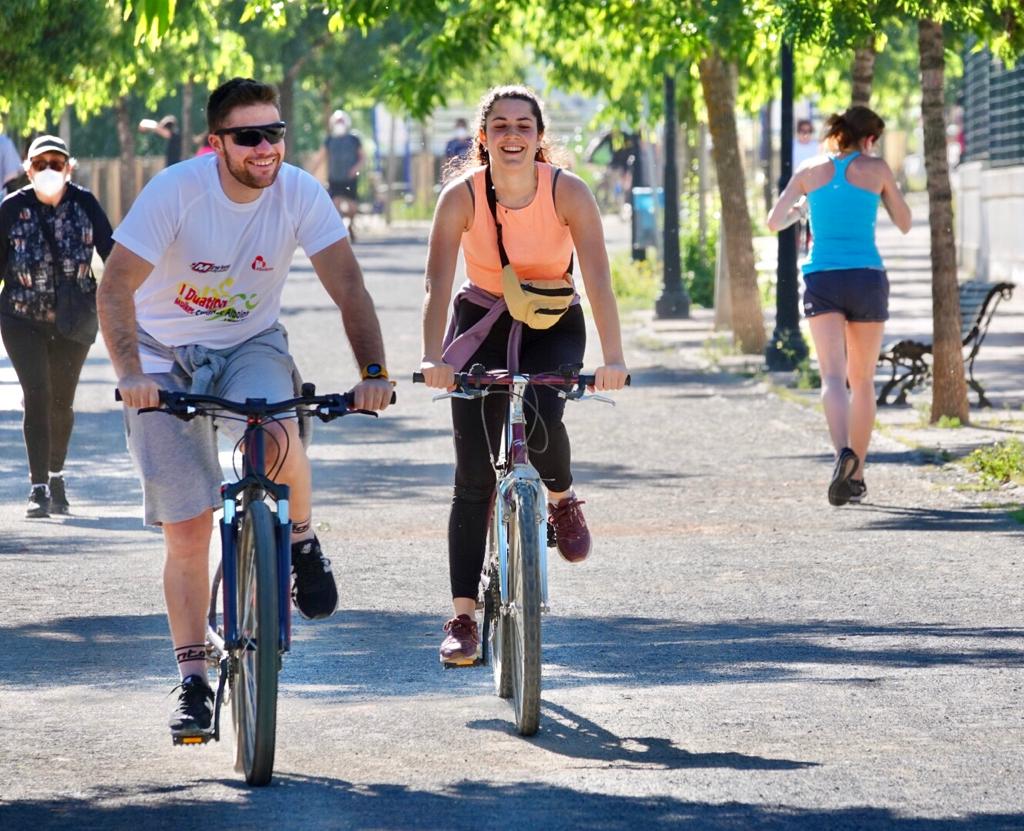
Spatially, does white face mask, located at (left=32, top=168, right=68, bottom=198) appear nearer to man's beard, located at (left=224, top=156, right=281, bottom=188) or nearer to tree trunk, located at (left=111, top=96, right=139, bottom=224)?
man's beard, located at (left=224, top=156, right=281, bottom=188)

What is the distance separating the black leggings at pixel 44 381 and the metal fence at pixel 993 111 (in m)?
17.2

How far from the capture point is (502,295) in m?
7.21

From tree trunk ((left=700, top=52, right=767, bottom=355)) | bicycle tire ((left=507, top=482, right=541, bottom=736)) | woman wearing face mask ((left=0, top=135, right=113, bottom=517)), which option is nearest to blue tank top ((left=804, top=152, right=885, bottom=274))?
woman wearing face mask ((left=0, top=135, right=113, bottom=517))

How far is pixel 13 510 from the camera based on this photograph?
12.2 metres

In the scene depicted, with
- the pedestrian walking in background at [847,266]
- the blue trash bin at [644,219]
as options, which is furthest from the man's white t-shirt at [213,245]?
the blue trash bin at [644,219]

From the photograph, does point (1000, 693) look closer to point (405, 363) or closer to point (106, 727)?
point (106, 727)

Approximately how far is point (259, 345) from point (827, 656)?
2.34 m

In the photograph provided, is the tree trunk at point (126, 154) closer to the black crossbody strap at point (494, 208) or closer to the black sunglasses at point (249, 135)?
Answer: the black crossbody strap at point (494, 208)

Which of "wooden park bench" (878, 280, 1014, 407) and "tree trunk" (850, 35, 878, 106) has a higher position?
"tree trunk" (850, 35, 878, 106)

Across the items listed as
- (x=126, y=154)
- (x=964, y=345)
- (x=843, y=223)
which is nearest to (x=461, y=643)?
(x=843, y=223)

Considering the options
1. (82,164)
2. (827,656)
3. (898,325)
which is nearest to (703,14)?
(898,325)

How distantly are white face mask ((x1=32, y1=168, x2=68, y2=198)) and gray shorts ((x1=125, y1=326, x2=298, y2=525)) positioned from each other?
5.54m

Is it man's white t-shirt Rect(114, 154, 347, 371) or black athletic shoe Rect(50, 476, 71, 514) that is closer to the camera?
man's white t-shirt Rect(114, 154, 347, 371)

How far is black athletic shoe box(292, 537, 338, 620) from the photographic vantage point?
669cm
